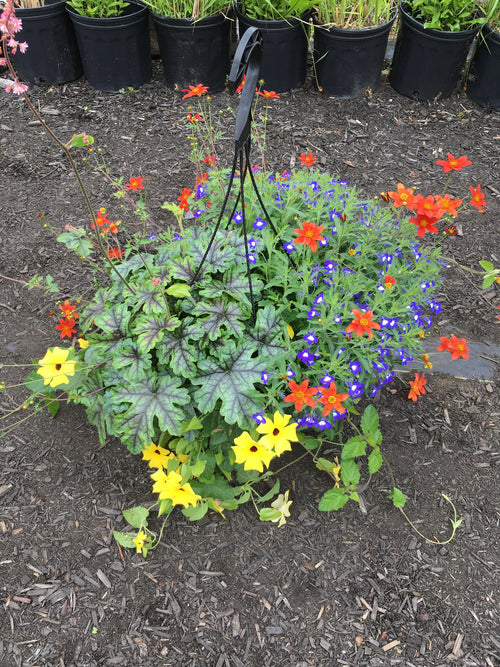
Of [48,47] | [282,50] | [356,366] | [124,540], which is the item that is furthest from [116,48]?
[124,540]

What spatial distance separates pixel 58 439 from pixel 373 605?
52.3 inches

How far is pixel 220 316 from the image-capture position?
167 centimetres

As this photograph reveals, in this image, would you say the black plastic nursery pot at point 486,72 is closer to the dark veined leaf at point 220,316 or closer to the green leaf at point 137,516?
the dark veined leaf at point 220,316

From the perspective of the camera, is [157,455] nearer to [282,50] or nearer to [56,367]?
[56,367]

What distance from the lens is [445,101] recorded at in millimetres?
3992

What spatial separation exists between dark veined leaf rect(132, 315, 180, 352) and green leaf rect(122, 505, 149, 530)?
63 cm

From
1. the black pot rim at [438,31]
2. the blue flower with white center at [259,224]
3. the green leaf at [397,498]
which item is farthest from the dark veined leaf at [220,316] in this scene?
the black pot rim at [438,31]

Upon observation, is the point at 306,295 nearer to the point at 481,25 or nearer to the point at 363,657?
the point at 363,657

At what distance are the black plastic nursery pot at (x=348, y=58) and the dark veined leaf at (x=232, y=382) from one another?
2.98 m

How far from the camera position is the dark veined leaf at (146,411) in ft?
5.18

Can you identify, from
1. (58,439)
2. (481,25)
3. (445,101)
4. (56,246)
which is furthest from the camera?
(445,101)

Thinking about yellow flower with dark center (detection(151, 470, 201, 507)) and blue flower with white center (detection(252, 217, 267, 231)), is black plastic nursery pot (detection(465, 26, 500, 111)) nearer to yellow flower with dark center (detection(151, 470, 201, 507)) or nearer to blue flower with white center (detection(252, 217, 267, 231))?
blue flower with white center (detection(252, 217, 267, 231))

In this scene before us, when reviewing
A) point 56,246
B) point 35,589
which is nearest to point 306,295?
point 35,589

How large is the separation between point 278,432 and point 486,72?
3502mm
